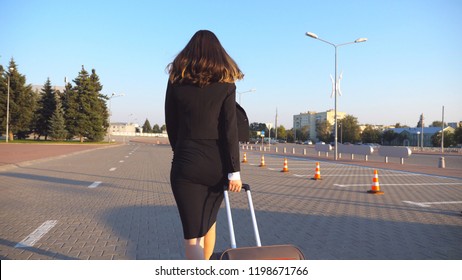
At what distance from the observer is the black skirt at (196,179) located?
7.35 feet

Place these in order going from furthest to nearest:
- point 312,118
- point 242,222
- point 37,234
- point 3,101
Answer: point 312,118
point 3,101
point 242,222
point 37,234

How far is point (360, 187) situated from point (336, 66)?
652 inches

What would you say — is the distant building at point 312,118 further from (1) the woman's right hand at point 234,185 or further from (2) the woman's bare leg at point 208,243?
(1) the woman's right hand at point 234,185

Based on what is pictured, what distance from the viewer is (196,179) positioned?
225 centimetres

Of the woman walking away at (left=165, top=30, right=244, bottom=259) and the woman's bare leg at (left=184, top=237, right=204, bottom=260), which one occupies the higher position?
the woman walking away at (left=165, top=30, right=244, bottom=259)

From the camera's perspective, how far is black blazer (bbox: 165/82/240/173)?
223 cm

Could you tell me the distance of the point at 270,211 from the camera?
6914mm

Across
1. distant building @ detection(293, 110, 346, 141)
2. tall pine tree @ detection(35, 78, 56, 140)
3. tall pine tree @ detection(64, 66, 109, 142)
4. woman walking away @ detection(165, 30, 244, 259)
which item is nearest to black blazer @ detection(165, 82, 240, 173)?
woman walking away @ detection(165, 30, 244, 259)

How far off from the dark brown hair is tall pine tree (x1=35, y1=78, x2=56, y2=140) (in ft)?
202

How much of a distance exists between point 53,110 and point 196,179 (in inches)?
2466

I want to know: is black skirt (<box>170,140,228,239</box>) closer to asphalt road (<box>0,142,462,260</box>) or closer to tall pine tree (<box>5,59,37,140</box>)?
asphalt road (<box>0,142,462,260</box>)

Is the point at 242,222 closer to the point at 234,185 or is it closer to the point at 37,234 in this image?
the point at 37,234

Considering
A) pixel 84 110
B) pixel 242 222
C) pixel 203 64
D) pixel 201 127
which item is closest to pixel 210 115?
pixel 201 127

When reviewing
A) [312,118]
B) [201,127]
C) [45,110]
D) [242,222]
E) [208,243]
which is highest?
[312,118]
